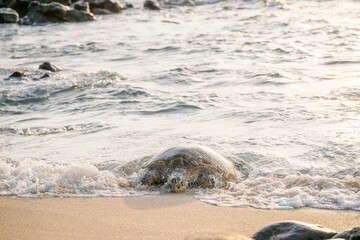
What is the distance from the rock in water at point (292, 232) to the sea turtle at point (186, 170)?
1620mm

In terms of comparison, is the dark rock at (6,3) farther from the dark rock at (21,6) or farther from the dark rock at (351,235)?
the dark rock at (351,235)

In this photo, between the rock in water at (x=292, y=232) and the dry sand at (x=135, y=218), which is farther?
the dry sand at (x=135, y=218)

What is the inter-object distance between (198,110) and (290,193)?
342 cm

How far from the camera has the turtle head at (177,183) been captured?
5686 millimetres

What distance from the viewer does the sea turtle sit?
5781mm

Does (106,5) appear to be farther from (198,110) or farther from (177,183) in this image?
(177,183)

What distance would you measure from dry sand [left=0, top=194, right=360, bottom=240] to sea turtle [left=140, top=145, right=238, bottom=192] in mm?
253

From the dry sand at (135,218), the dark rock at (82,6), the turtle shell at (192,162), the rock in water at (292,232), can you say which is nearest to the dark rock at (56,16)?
the dark rock at (82,6)

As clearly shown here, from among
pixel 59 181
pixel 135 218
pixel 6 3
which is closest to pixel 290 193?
pixel 135 218

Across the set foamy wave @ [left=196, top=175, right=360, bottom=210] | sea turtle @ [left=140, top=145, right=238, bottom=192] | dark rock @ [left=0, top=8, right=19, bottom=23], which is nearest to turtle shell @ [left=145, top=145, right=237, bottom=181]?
sea turtle @ [left=140, top=145, right=238, bottom=192]

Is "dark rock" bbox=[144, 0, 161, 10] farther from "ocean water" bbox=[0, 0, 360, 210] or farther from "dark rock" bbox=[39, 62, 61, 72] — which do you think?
"dark rock" bbox=[39, 62, 61, 72]

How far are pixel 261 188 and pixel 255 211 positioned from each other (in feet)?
1.85

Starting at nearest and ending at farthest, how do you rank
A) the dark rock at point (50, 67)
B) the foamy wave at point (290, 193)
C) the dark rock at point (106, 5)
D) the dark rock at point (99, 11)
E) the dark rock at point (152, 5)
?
the foamy wave at point (290, 193) → the dark rock at point (50, 67) → the dark rock at point (99, 11) → the dark rock at point (106, 5) → the dark rock at point (152, 5)

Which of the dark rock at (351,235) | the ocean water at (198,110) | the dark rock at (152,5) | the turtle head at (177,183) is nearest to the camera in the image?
the dark rock at (351,235)
